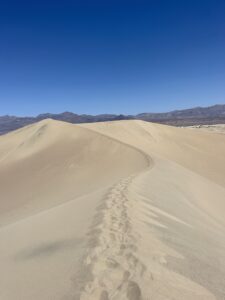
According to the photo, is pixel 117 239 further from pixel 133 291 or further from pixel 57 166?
pixel 57 166


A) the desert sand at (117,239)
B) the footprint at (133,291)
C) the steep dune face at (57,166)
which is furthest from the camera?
the steep dune face at (57,166)

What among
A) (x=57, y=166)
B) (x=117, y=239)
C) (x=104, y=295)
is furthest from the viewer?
(x=57, y=166)

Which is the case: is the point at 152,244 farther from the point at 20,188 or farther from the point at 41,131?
the point at 41,131

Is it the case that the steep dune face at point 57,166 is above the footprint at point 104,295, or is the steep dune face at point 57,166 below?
below

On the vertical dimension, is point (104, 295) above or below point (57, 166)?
above

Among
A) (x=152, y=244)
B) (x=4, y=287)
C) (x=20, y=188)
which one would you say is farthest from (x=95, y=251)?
(x=20, y=188)

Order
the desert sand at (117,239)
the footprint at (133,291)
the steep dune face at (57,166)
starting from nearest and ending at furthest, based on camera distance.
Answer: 1. the footprint at (133,291)
2. the desert sand at (117,239)
3. the steep dune face at (57,166)

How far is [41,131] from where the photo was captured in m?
29.2

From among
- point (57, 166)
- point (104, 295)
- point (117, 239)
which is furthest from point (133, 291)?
point (57, 166)

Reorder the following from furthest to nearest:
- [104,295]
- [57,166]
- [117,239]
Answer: [57,166] → [117,239] → [104,295]

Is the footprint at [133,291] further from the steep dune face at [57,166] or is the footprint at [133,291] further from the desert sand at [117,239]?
the steep dune face at [57,166]

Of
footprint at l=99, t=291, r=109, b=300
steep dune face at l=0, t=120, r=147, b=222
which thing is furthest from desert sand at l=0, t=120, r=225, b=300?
steep dune face at l=0, t=120, r=147, b=222

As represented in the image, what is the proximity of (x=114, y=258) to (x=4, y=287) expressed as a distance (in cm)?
139

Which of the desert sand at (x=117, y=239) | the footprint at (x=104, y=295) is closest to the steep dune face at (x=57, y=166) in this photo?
the desert sand at (x=117, y=239)
